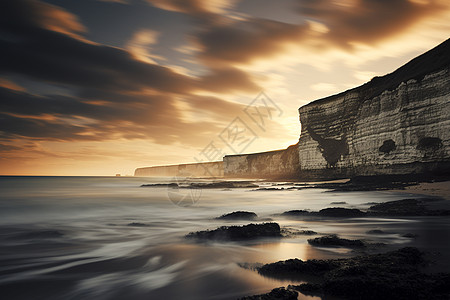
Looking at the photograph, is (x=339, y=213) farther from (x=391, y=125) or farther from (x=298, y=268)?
(x=391, y=125)

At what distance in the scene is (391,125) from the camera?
A: 23109mm

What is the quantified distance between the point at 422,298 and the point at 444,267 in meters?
1.33

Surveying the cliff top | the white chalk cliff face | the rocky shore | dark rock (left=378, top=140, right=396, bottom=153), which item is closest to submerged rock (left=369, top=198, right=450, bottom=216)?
the rocky shore

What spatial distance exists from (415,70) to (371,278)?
26.1 m

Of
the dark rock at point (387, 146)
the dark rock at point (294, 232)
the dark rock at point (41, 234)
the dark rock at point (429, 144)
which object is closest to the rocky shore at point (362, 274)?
the dark rock at point (294, 232)

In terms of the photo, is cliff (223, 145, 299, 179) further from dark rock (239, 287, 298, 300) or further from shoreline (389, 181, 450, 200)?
dark rock (239, 287, 298, 300)

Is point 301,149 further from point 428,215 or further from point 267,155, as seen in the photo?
point 428,215

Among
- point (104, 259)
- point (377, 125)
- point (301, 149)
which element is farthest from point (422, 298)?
point (301, 149)

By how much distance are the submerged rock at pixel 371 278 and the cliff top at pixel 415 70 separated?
840 inches

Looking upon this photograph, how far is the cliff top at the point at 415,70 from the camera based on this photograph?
65.2 ft

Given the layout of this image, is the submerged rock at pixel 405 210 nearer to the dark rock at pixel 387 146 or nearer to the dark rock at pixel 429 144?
the dark rock at pixel 429 144

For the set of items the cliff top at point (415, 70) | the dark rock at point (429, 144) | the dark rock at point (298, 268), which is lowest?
the dark rock at point (298, 268)

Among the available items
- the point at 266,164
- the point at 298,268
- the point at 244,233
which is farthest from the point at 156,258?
the point at 266,164

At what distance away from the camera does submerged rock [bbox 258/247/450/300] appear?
2.55 meters
